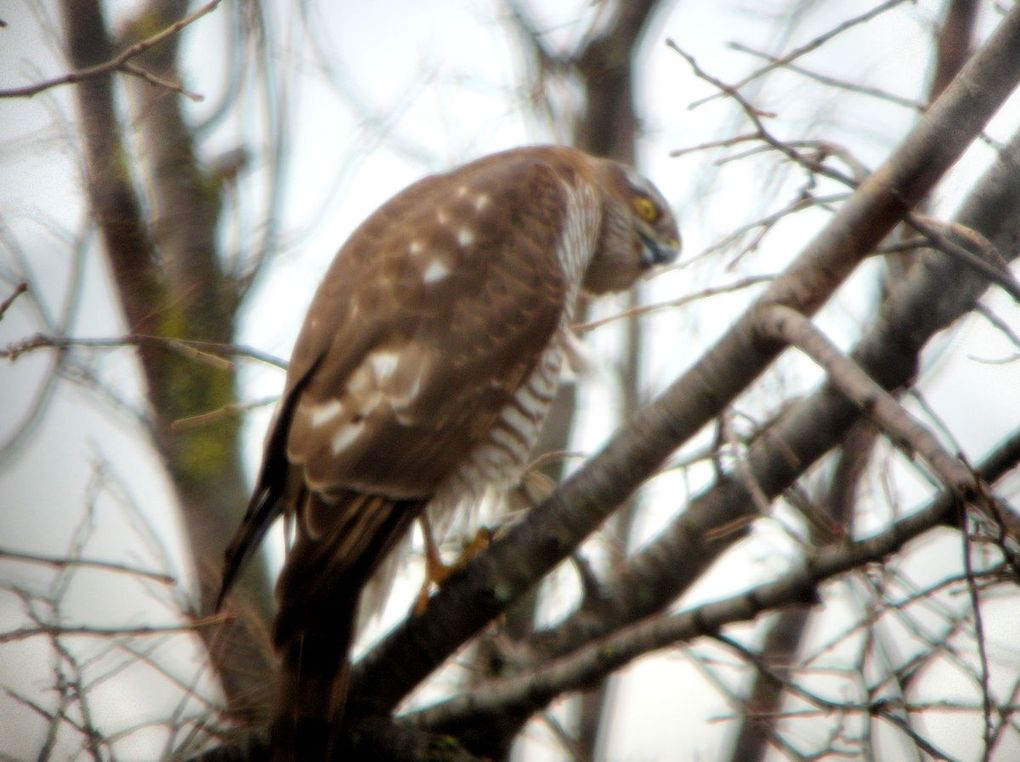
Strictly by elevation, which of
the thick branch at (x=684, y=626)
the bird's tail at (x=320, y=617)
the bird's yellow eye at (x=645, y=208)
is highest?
the bird's yellow eye at (x=645, y=208)

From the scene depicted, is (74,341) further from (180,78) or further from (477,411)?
(180,78)

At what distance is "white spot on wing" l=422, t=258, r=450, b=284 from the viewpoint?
3633 millimetres

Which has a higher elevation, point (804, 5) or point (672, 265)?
point (804, 5)

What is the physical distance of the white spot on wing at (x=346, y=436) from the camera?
325 centimetres

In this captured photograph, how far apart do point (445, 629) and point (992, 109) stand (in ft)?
5.80

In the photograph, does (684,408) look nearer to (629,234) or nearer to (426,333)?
(426,333)

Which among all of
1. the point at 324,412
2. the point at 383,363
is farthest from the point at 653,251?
the point at 324,412

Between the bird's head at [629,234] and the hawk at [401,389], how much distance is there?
23.3 inches

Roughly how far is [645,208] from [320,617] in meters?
2.44

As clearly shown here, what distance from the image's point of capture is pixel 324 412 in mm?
3350

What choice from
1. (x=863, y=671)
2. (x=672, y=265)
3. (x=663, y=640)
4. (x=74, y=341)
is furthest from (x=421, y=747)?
(x=672, y=265)

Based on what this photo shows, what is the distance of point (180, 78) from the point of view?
15.0 ft

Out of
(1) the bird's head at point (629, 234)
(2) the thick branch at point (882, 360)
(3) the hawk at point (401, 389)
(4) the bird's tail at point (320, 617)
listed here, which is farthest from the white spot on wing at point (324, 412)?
(1) the bird's head at point (629, 234)

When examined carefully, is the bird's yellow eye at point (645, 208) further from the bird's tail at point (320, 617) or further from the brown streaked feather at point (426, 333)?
the bird's tail at point (320, 617)
